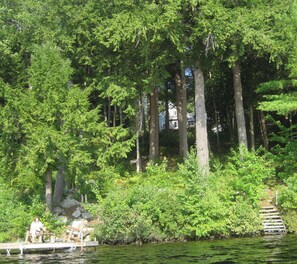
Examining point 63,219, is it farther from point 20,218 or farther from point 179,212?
point 179,212

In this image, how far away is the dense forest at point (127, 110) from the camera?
70.9 feet

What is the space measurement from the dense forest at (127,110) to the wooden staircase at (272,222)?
387 mm

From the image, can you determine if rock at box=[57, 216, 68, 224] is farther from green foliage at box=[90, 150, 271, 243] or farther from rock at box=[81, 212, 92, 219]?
green foliage at box=[90, 150, 271, 243]

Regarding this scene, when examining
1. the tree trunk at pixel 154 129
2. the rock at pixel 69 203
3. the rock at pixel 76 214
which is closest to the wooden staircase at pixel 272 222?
the rock at pixel 76 214

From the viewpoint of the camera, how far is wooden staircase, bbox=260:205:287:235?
21.9 metres

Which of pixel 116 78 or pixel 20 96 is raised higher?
pixel 116 78

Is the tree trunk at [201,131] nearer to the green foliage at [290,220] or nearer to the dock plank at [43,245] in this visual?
the green foliage at [290,220]

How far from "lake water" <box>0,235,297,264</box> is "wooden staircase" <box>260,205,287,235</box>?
1.27 m

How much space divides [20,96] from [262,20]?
1310 cm

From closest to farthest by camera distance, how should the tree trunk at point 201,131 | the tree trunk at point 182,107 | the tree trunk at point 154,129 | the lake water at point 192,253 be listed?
the lake water at point 192,253 < the tree trunk at point 201,131 < the tree trunk at point 182,107 < the tree trunk at point 154,129

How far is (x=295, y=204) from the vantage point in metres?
22.1

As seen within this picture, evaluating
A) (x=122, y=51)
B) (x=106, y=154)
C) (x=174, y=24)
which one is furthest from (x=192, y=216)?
(x=122, y=51)

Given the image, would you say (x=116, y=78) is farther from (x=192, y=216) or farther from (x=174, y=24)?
(x=192, y=216)

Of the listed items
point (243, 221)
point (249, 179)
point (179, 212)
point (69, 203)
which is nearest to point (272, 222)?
point (243, 221)
